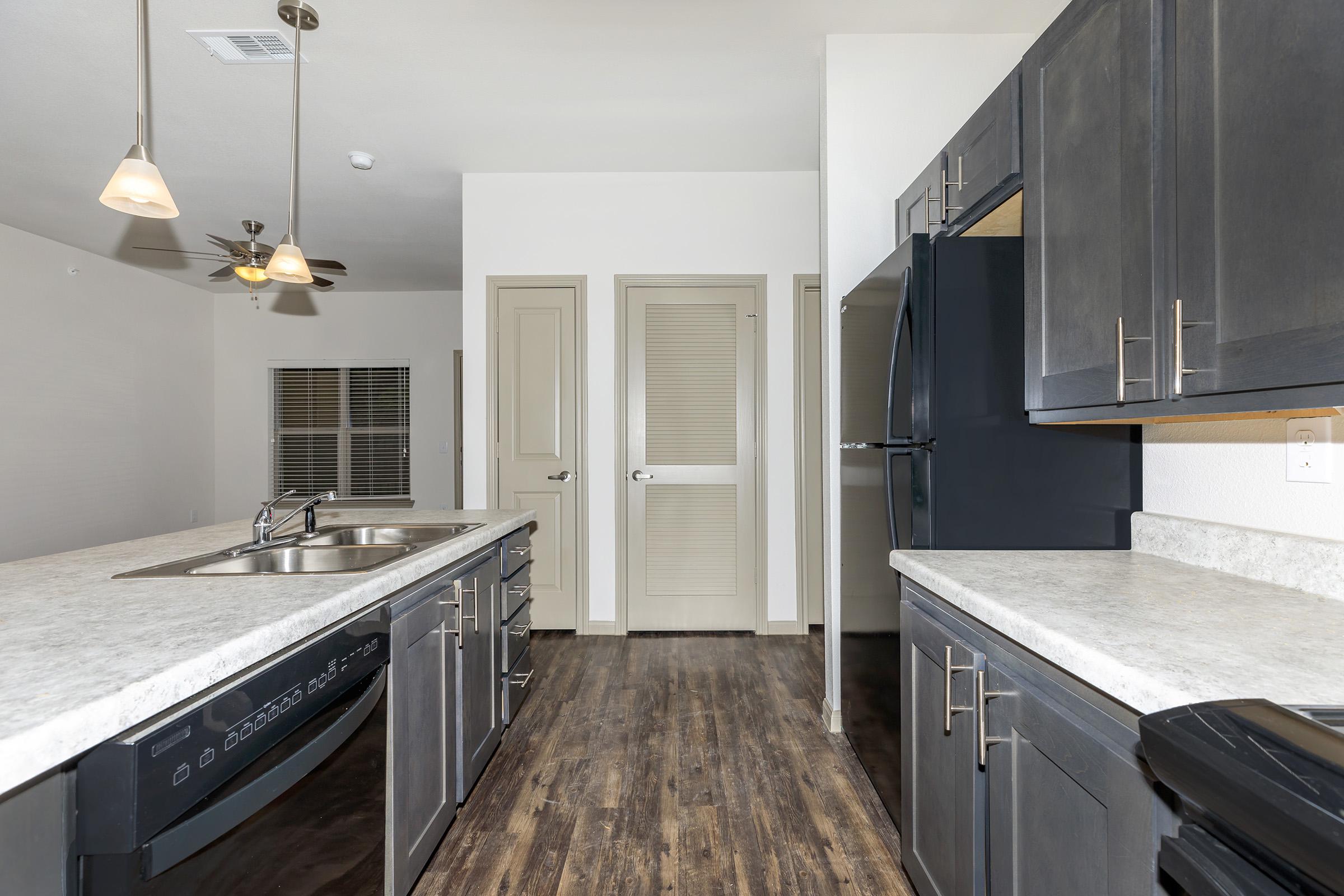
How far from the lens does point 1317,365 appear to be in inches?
32.7

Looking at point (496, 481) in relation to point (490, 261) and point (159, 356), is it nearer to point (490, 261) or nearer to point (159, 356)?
point (490, 261)

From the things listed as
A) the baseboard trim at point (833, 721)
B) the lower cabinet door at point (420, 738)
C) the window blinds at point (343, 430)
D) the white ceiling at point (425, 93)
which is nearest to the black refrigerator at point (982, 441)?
the baseboard trim at point (833, 721)

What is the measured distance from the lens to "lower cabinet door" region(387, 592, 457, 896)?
147cm

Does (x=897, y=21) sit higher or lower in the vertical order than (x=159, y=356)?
higher

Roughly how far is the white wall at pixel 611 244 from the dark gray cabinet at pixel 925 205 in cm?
158

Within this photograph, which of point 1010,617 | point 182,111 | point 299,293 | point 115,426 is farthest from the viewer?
point 299,293

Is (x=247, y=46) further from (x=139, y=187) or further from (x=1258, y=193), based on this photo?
(x=1258, y=193)

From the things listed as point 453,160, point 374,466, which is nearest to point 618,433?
point 453,160

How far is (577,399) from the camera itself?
4066 millimetres

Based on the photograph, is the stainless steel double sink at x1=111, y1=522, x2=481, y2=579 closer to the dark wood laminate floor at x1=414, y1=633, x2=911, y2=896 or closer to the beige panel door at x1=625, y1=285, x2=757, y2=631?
the dark wood laminate floor at x1=414, y1=633, x2=911, y2=896

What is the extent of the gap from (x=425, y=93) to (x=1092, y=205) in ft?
9.85

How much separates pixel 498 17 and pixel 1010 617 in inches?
110

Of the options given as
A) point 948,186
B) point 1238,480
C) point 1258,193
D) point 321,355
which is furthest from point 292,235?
point 321,355

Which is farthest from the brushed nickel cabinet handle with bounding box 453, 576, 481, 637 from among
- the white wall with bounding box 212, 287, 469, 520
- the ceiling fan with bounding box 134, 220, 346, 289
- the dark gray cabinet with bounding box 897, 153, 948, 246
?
the white wall with bounding box 212, 287, 469, 520
